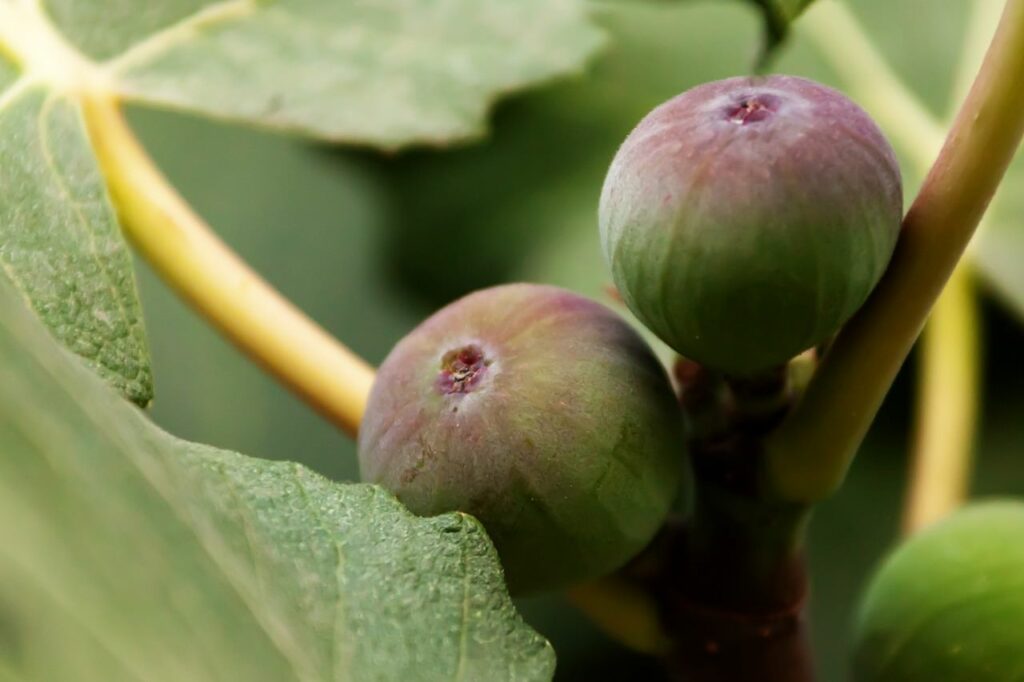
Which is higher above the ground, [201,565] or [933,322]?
[201,565]

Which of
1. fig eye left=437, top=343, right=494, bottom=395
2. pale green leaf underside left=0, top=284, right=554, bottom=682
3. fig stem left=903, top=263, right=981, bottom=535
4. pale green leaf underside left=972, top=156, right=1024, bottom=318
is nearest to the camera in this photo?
pale green leaf underside left=0, top=284, right=554, bottom=682

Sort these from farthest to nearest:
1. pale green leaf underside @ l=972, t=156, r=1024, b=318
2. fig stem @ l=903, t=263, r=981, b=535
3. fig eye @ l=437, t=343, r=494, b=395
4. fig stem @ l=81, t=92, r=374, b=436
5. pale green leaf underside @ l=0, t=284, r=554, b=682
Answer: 1. pale green leaf underside @ l=972, t=156, r=1024, b=318
2. fig stem @ l=903, t=263, r=981, b=535
3. fig stem @ l=81, t=92, r=374, b=436
4. fig eye @ l=437, t=343, r=494, b=395
5. pale green leaf underside @ l=0, t=284, r=554, b=682

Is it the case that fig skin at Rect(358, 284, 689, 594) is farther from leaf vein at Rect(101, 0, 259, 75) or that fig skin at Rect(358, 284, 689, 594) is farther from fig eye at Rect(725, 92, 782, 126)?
leaf vein at Rect(101, 0, 259, 75)

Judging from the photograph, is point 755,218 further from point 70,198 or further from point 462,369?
point 70,198

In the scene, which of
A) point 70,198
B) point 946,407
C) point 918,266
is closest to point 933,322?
point 946,407

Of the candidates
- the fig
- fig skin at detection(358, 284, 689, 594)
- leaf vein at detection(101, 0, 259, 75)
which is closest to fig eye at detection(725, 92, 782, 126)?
fig skin at detection(358, 284, 689, 594)

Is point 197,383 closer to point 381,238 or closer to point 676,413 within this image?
point 381,238
